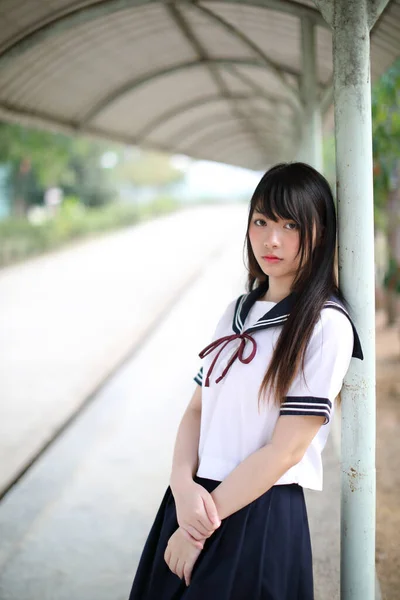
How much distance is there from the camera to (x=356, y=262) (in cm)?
187

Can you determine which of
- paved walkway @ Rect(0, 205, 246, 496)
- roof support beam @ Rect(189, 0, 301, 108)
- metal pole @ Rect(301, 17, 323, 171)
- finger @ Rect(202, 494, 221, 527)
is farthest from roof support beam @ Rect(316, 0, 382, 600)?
paved walkway @ Rect(0, 205, 246, 496)

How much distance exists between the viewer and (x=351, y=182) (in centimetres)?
183

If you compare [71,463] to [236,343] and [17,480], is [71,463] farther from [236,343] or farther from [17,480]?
[236,343]

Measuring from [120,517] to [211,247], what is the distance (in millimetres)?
17939

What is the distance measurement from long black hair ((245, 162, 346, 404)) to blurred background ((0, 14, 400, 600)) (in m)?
1.74

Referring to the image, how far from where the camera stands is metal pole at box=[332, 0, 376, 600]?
1.83 meters

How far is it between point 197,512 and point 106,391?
180 inches

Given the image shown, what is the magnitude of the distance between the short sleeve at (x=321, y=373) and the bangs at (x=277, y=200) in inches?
11.5

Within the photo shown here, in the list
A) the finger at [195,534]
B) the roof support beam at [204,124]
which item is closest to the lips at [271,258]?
the finger at [195,534]

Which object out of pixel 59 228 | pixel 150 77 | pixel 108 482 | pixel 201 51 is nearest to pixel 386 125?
pixel 201 51

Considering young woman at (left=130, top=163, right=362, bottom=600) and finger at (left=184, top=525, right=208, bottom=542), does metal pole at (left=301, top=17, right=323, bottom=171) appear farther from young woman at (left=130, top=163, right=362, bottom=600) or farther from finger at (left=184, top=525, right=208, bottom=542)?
finger at (left=184, top=525, right=208, bottom=542)

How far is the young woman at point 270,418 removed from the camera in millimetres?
1606

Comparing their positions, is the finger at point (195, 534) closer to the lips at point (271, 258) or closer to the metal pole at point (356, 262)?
the metal pole at point (356, 262)

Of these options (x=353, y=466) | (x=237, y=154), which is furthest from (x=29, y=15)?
(x=237, y=154)
